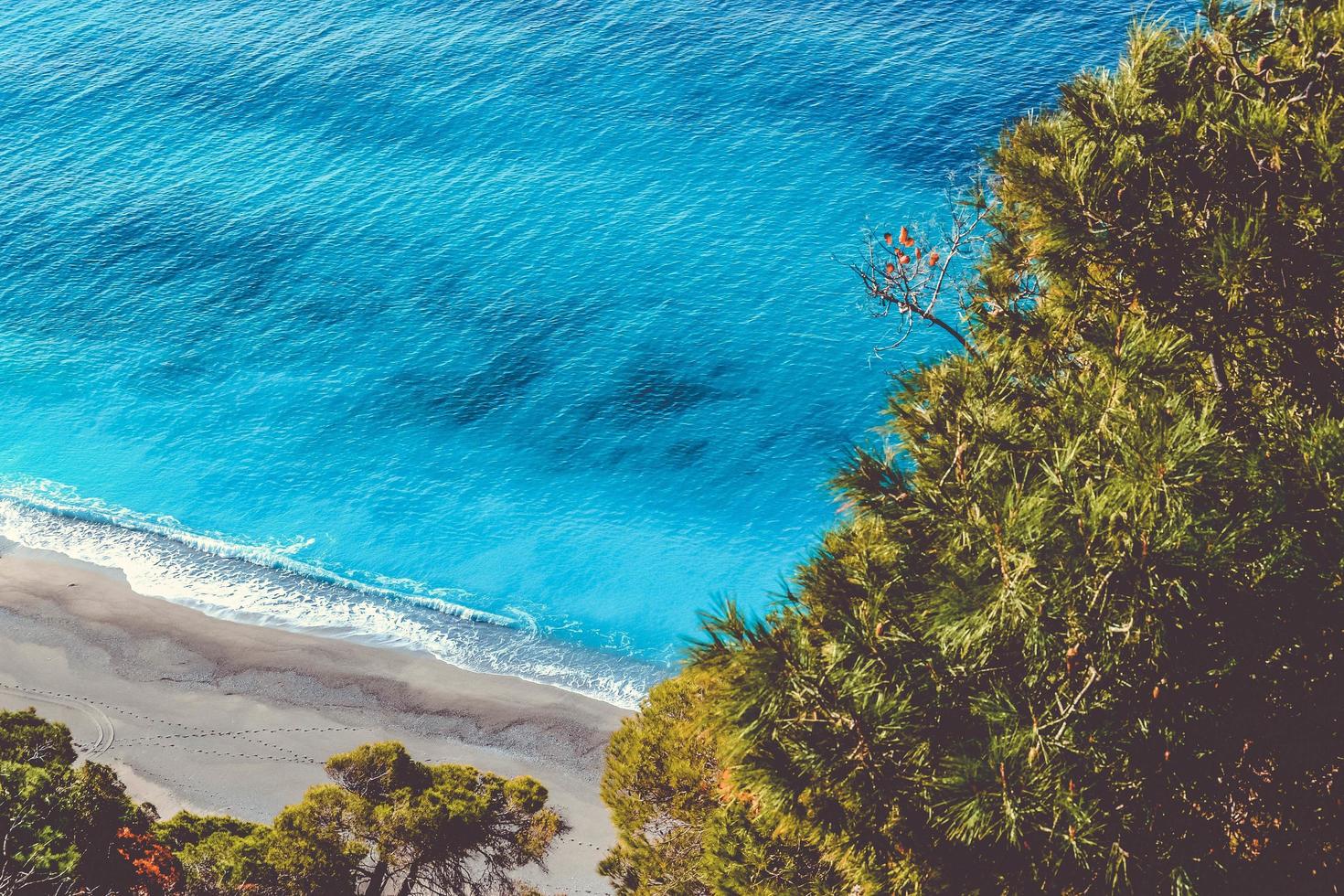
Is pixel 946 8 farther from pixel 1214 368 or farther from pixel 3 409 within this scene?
pixel 1214 368

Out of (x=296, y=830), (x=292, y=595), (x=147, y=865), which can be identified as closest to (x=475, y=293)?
(x=292, y=595)

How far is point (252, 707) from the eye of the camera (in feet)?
107

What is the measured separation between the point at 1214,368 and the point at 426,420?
36.8 m

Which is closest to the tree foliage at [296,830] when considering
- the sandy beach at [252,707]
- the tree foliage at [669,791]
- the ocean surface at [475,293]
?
the tree foliage at [669,791]

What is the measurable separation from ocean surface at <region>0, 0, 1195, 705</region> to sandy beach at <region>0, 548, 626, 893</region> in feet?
4.57

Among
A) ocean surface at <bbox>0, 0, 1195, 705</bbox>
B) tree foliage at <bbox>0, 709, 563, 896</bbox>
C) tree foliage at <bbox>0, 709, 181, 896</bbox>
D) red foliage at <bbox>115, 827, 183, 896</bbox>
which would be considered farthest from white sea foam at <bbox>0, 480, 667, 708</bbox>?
red foliage at <bbox>115, 827, 183, 896</bbox>

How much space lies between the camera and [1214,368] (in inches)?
429

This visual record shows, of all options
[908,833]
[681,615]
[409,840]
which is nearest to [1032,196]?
[908,833]

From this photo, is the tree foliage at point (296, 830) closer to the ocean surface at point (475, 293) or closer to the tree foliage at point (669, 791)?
the tree foliage at point (669, 791)

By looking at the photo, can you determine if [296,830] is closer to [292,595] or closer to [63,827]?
[63,827]

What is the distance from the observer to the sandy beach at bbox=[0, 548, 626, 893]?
2986cm

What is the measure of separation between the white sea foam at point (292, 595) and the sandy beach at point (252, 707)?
680 millimetres

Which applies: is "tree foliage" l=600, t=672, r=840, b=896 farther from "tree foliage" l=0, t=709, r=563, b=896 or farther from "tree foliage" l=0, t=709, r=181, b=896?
"tree foliage" l=0, t=709, r=181, b=896

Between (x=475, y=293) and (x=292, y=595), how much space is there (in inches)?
718
